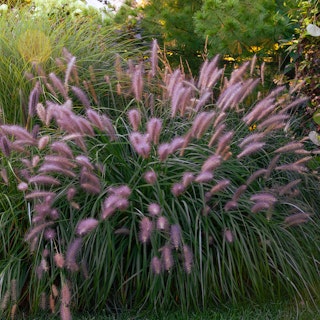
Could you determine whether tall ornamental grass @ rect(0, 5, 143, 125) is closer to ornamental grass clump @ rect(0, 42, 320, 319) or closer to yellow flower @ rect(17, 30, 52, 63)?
yellow flower @ rect(17, 30, 52, 63)

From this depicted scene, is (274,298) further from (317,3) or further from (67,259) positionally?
(317,3)

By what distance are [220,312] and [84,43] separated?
2667 millimetres

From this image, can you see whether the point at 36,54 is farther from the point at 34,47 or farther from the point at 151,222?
the point at 151,222

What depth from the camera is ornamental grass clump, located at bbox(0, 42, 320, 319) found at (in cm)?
340

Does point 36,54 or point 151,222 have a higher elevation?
point 36,54

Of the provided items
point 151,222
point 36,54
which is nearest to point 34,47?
point 36,54

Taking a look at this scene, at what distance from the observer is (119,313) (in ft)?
11.8

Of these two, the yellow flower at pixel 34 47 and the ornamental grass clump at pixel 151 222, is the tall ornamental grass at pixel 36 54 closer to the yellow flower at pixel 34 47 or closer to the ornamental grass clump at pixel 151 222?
the yellow flower at pixel 34 47

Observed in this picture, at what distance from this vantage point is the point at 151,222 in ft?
11.0

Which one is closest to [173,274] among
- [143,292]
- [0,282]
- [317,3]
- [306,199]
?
[143,292]

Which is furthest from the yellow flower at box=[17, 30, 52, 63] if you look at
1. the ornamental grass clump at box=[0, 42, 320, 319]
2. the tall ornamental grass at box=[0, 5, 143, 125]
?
the ornamental grass clump at box=[0, 42, 320, 319]

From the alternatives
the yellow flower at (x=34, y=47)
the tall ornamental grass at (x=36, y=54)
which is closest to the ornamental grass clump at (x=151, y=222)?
the tall ornamental grass at (x=36, y=54)

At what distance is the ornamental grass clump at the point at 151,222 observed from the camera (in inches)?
134

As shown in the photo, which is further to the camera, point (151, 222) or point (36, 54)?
point (36, 54)
